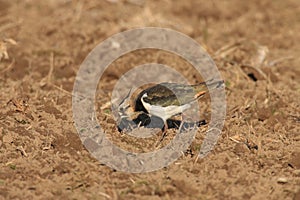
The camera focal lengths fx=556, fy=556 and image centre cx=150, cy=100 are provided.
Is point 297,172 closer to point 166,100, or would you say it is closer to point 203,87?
point 203,87

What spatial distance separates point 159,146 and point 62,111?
121cm

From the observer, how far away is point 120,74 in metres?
7.08

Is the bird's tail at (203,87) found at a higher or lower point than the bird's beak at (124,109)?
higher

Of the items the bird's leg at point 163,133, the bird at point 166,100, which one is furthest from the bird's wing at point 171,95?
the bird's leg at point 163,133

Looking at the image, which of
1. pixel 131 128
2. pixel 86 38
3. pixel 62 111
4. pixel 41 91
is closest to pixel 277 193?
pixel 131 128

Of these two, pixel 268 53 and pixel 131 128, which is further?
pixel 268 53

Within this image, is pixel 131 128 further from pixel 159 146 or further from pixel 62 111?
pixel 62 111

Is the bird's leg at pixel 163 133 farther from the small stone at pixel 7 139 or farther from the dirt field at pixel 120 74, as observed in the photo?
the small stone at pixel 7 139

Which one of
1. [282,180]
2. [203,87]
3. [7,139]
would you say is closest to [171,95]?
[203,87]

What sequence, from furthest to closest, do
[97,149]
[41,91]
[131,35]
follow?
[131,35]
[41,91]
[97,149]

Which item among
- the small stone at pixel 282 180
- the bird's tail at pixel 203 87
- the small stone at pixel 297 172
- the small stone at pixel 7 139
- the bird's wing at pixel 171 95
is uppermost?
the bird's tail at pixel 203 87

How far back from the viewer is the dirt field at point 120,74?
4.67 metres

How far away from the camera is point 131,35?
799 cm

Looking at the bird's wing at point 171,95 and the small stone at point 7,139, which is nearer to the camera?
the small stone at point 7,139
